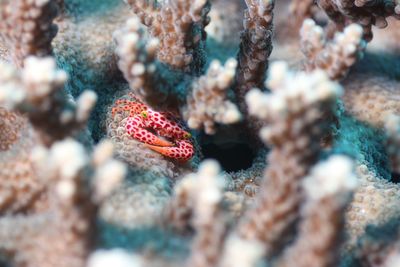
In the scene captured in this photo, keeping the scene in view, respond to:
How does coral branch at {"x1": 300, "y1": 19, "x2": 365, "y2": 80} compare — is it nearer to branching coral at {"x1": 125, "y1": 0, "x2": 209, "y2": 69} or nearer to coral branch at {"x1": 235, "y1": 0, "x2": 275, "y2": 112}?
coral branch at {"x1": 235, "y1": 0, "x2": 275, "y2": 112}

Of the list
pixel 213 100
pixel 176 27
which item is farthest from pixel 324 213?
pixel 176 27

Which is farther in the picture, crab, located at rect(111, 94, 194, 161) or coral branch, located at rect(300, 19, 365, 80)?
crab, located at rect(111, 94, 194, 161)

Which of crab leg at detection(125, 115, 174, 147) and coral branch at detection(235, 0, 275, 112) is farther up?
coral branch at detection(235, 0, 275, 112)

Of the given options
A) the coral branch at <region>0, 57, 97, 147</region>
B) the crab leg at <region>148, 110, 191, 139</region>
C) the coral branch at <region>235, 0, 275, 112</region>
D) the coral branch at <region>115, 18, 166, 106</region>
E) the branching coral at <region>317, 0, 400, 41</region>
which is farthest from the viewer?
the branching coral at <region>317, 0, 400, 41</region>

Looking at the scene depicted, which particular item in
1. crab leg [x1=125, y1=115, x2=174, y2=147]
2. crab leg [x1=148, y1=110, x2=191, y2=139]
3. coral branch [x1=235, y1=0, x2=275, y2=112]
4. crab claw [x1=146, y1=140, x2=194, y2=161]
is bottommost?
crab claw [x1=146, y1=140, x2=194, y2=161]

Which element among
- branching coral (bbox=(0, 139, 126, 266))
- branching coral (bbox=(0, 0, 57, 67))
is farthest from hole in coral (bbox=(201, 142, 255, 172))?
branching coral (bbox=(0, 139, 126, 266))

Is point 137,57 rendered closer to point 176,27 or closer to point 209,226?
point 176,27

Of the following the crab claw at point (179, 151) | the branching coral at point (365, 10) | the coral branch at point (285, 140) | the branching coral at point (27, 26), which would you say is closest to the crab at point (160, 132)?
the crab claw at point (179, 151)
